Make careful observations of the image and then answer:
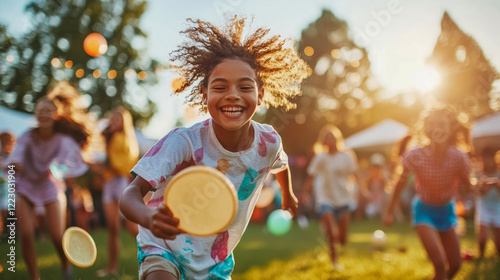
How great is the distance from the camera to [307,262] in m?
7.02

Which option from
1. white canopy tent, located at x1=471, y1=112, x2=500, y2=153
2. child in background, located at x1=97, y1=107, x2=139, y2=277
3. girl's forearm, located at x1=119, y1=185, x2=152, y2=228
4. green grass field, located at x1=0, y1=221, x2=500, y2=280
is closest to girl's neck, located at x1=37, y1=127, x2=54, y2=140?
child in background, located at x1=97, y1=107, x2=139, y2=277

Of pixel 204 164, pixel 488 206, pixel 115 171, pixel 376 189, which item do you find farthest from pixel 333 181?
pixel 376 189

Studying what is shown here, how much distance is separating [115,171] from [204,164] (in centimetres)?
377

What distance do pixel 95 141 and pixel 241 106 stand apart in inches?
155

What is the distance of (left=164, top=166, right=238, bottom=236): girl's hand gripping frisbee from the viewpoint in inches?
67.8

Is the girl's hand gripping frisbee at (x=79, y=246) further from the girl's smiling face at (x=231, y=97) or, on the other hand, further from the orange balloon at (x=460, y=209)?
the orange balloon at (x=460, y=209)

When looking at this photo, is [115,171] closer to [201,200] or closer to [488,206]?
[201,200]

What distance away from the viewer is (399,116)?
3369cm

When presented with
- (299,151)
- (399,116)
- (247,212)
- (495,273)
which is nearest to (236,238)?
(247,212)

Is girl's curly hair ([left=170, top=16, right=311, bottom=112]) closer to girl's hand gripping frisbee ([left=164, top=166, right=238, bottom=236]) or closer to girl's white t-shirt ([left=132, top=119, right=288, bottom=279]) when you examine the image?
girl's white t-shirt ([left=132, top=119, right=288, bottom=279])

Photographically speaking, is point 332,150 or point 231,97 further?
point 332,150

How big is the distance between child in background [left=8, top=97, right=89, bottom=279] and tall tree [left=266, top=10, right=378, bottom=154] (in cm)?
2427

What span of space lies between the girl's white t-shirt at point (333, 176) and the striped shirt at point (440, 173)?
105 inches

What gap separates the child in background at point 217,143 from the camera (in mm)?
2275
